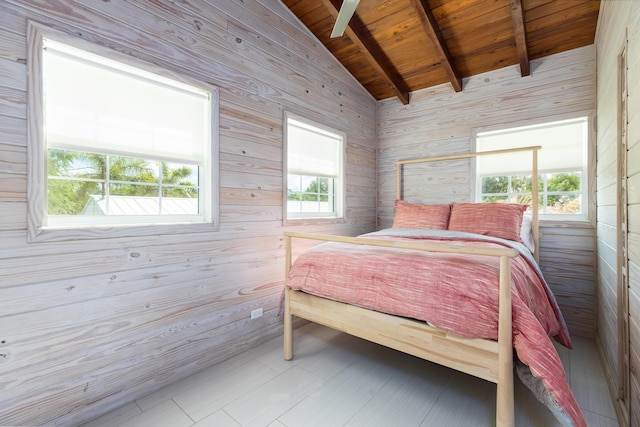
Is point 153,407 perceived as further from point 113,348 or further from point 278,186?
point 278,186

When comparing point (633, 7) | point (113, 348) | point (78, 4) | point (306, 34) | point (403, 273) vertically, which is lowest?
point (113, 348)

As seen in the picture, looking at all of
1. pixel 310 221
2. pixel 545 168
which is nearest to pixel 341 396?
pixel 310 221

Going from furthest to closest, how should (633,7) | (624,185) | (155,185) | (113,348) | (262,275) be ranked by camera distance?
(262,275), (155,185), (113,348), (624,185), (633,7)

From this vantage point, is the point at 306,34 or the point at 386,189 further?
the point at 386,189

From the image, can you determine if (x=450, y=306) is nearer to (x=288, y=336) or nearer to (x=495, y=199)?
(x=288, y=336)

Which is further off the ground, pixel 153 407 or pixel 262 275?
pixel 262 275

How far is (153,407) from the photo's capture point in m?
1.56

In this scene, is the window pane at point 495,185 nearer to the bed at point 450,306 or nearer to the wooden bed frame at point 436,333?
the bed at point 450,306

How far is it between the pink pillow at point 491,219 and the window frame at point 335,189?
3.64ft

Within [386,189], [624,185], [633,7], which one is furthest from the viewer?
[386,189]

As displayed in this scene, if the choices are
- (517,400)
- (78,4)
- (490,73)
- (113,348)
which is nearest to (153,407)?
(113,348)

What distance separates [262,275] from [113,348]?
1.02m

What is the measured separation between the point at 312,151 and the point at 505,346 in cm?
222

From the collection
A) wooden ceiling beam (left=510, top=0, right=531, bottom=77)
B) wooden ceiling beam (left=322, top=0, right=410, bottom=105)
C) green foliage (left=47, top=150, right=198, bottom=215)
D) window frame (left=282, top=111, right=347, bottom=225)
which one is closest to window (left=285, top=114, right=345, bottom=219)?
window frame (left=282, top=111, right=347, bottom=225)
